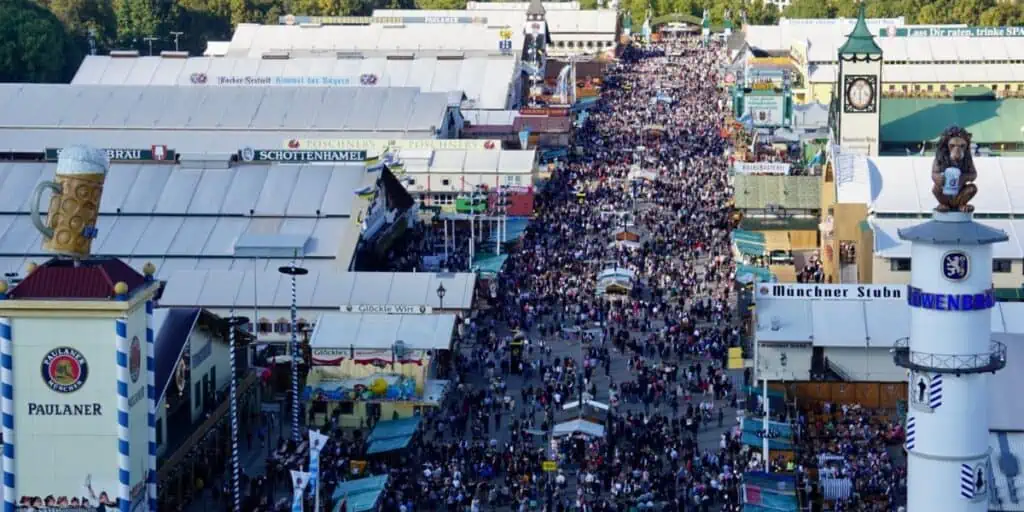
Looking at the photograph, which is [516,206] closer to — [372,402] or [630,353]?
[630,353]

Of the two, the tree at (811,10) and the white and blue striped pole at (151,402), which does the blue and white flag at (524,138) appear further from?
the tree at (811,10)

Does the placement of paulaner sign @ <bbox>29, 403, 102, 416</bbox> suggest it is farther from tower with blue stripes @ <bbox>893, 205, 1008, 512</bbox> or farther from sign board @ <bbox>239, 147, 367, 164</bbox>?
sign board @ <bbox>239, 147, 367, 164</bbox>

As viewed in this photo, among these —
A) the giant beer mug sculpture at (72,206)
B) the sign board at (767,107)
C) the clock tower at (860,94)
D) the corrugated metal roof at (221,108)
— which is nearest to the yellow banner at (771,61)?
the sign board at (767,107)

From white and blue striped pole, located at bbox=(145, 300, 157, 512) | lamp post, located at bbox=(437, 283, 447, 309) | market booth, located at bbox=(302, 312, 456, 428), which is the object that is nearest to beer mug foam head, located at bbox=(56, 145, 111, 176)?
white and blue striped pole, located at bbox=(145, 300, 157, 512)

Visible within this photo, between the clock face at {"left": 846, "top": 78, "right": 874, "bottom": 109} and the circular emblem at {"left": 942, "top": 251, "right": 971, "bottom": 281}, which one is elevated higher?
the clock face at {"left": 846, "top": 78, "right": 874, "bottom": 109}

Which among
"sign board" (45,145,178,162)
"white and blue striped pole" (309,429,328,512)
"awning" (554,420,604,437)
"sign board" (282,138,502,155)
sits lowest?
"white and blue striped pole" (309,429,328,512)
